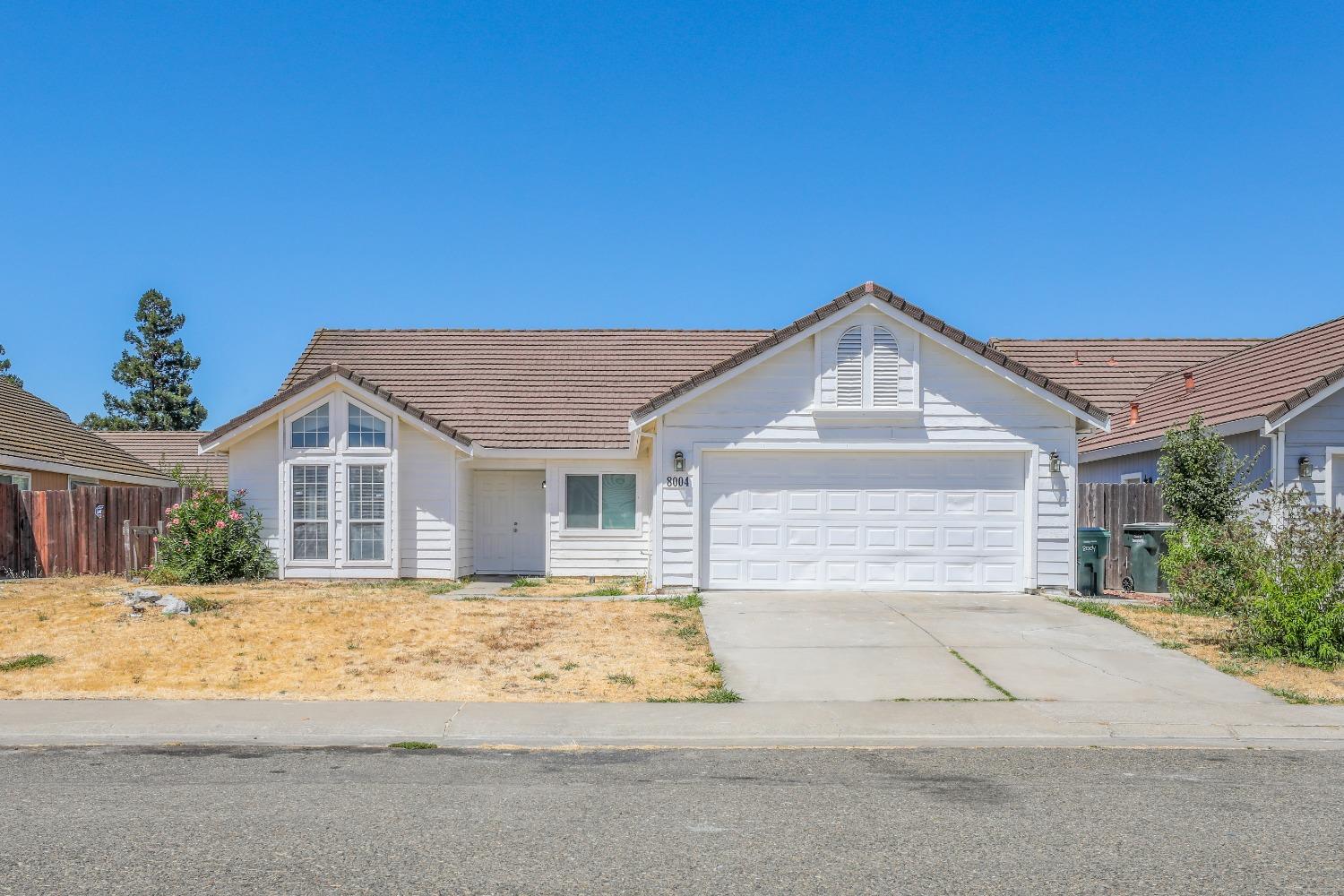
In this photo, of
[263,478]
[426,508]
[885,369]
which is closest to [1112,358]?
[885,369]

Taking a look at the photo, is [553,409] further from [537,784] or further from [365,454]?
[537,784]

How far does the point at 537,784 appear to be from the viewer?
684 cm

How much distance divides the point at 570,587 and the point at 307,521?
192 inches

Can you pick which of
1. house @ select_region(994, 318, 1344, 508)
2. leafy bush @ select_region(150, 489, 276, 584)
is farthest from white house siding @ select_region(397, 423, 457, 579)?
house @ select_region(994, 318, 1344, 508)

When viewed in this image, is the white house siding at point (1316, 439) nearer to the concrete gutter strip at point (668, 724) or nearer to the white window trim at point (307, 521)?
the concrete gutter strip at point (668, 724)

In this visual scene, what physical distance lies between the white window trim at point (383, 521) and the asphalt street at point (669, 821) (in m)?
11.3

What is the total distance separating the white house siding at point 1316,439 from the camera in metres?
16.4

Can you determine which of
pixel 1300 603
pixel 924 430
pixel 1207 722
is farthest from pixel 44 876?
pixel 924 430

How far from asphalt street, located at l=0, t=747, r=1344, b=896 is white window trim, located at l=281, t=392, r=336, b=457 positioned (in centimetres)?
1152

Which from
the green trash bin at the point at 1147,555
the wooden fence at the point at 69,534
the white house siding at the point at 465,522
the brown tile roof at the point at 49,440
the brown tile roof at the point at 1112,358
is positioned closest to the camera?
the green trash bin at the point at 1147,555

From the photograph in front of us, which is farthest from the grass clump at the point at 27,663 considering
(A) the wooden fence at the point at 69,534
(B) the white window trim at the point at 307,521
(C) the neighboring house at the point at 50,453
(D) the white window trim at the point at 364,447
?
(C) the neighboring house at the point at 50,453

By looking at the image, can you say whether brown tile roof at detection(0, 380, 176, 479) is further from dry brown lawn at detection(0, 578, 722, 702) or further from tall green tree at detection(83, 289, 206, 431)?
tall green tree at detection(83, 289, 206, 431)

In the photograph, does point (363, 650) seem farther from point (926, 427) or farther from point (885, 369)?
point (926, 427)

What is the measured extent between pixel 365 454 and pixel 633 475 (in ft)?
16.2
